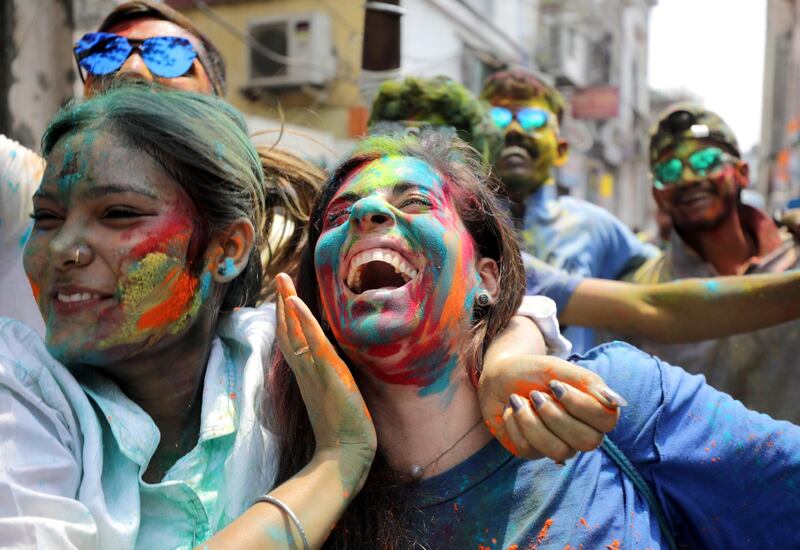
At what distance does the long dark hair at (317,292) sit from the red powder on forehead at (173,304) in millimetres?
265

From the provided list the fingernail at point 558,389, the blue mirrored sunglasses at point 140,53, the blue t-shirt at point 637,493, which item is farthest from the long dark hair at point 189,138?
the fingernail at point 558,389

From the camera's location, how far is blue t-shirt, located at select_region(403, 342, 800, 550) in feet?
5.34

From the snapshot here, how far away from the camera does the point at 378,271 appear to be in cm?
190

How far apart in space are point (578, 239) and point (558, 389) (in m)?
2.41

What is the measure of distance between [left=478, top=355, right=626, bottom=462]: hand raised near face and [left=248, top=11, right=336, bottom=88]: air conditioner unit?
11182 mm

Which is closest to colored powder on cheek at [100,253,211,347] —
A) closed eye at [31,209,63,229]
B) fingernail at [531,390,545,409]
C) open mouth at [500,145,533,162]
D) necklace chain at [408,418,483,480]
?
closed eye at [31,209,63,229]

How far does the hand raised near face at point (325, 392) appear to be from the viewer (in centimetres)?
161

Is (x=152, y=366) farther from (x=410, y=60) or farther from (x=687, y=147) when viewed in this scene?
(x=410, y=60)

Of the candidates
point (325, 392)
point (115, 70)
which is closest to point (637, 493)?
point (325, 392)

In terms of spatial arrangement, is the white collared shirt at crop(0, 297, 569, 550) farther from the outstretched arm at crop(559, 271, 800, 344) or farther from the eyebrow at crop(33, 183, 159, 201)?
the outstretched arm at crop(559, 271, 800, 344)

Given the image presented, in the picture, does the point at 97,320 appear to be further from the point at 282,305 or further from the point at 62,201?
the point at 282,305

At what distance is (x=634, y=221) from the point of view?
2864 cm

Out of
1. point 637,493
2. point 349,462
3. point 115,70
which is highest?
point 115,70

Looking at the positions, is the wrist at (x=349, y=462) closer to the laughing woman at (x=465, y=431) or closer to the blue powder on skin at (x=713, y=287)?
the laughing woman at (x=465, y=431)
